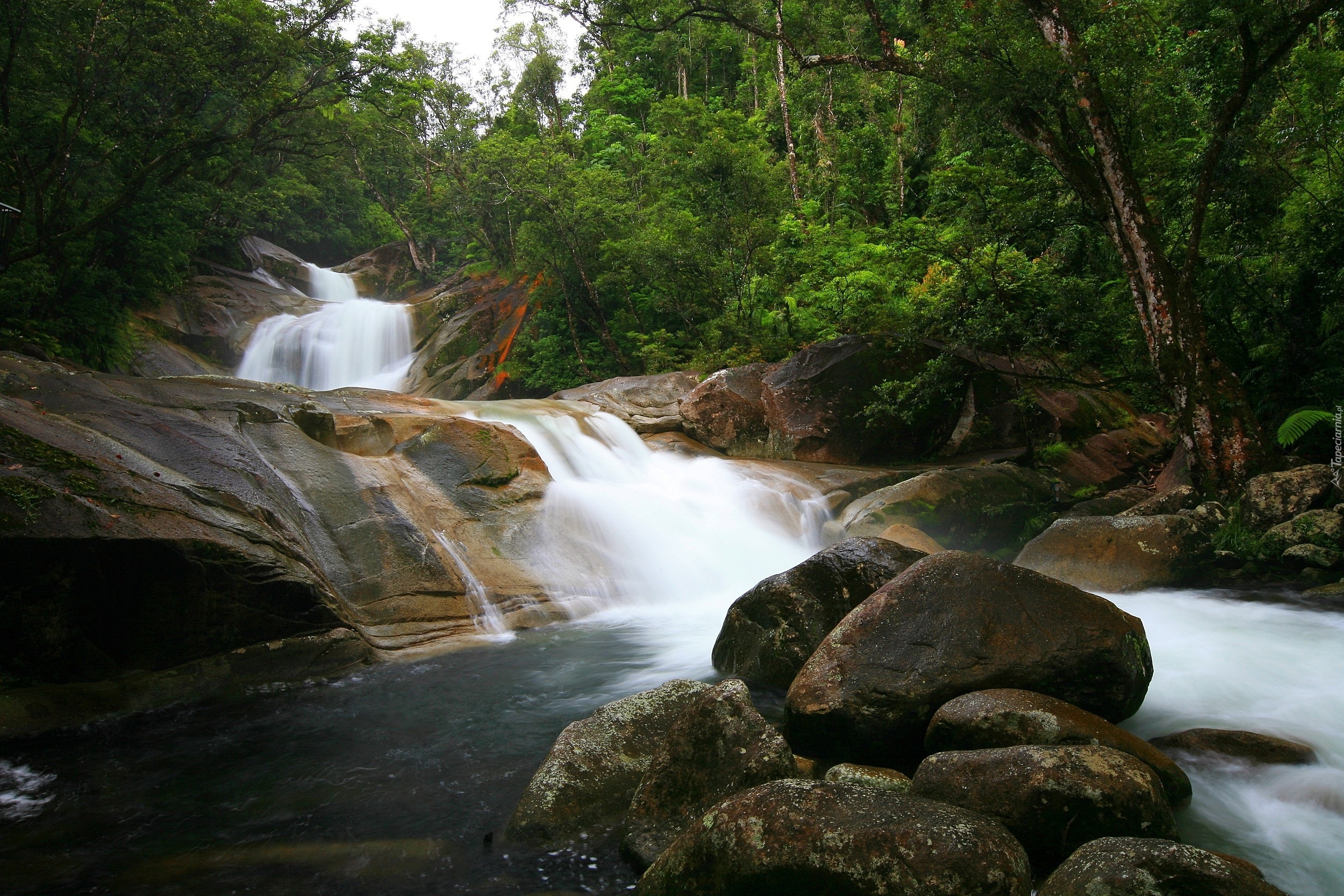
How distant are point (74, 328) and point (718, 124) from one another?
15.6m

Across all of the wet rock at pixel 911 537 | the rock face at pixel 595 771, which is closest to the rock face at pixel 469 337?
the wet rock at pixel 911 537

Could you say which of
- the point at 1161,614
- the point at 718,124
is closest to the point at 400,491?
the point at 1161,614

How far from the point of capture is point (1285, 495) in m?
8.55

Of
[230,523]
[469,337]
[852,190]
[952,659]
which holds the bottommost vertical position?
[952,659]

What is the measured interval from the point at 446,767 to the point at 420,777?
0.20 metres

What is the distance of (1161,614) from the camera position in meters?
7.45

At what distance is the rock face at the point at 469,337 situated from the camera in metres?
22.3

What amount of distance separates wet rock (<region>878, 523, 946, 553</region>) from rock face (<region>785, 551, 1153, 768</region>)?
4.85 meters

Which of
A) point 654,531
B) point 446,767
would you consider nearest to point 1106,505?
point 654,531

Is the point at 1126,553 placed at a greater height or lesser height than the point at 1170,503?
lesser

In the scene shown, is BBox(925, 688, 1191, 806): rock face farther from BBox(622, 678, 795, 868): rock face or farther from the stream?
BBox(622, 678, 795, 868): rock face

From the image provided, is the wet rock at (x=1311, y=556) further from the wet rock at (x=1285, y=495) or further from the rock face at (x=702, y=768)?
the rock face at (x=702, y=768)

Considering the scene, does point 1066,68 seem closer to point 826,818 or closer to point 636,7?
point 636,7

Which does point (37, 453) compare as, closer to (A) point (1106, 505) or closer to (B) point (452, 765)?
(B) point (452, 765)
